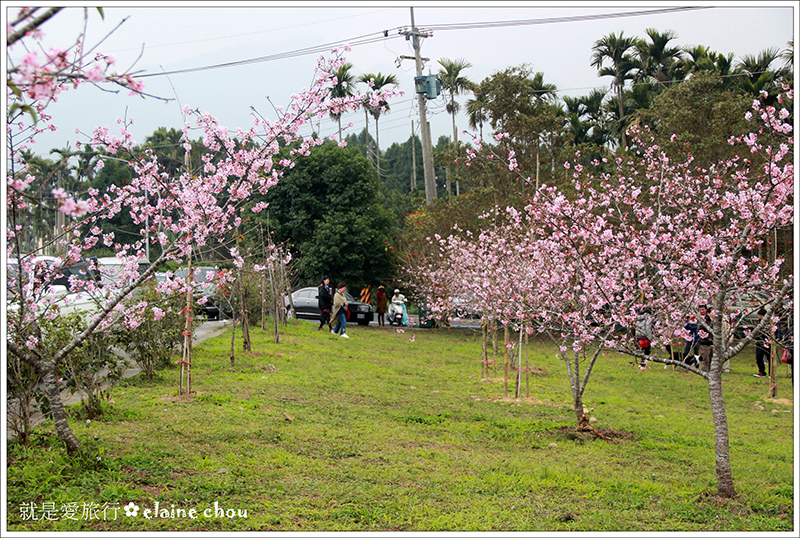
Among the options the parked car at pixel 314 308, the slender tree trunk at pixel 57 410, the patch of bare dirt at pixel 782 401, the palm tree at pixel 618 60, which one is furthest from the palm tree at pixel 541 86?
the slender tree trunk at pixel 57 410

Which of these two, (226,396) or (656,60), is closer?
(226,396)

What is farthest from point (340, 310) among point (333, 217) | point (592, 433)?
point (592, 433)

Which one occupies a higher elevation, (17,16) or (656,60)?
(656,60)

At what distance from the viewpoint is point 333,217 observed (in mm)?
23234

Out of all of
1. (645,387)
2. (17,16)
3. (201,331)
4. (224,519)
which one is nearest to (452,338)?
(201,331)

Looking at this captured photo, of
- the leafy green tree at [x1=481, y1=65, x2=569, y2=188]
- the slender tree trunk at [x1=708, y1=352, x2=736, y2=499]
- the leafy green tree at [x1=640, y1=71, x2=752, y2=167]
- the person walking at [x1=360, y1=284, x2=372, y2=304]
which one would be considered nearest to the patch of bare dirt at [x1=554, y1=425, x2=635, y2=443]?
the slender tree trunk at [x1=708, y1=352, x2=736, y2=499]

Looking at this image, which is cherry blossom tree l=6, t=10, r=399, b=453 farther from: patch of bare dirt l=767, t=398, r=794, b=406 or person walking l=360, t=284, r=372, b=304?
person walking l=360, t=284, r=372, b=304

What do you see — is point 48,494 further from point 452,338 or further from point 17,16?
point 452,338

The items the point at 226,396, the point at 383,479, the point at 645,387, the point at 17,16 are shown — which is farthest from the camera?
the point at 645,387

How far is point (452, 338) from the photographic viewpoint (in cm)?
1878

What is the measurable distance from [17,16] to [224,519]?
292 cm

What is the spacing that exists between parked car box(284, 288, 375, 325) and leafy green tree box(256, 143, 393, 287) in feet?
2.96

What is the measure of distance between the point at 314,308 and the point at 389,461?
17383 millimetres

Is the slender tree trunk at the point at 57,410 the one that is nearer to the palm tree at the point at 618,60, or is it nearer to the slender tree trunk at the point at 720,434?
the slender tree trunk at the point at 720,434
